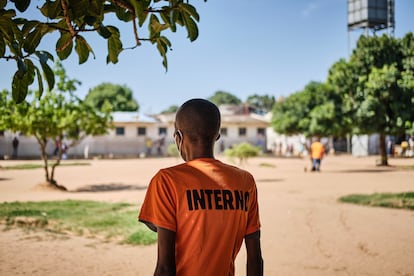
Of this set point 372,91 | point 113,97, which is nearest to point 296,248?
point 372,91

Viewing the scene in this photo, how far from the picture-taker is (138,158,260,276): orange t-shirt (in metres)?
1.74

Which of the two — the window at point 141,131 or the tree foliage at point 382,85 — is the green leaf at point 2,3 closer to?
the tree foliage at point 382,85

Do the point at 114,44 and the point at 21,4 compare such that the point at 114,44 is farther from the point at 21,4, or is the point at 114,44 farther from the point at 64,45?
the point at 21,4

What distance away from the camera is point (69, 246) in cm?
530

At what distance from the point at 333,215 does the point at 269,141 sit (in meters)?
44.1

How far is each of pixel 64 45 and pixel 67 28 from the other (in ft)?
0.33

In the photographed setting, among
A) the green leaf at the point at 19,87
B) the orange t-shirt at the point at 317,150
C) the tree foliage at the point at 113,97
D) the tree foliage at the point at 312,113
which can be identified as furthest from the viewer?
the tree foliage at the point at 113,97

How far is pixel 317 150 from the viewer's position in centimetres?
1612

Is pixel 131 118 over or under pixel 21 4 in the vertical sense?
over

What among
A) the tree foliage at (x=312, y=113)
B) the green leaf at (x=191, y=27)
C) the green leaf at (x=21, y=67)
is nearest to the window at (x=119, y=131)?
the tree foliage at (x=312, y=113)

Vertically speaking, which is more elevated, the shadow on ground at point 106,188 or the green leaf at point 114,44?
the green leaf at point 114,44

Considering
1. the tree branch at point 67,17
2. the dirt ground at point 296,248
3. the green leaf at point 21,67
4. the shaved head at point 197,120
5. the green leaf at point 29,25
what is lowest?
the dirt ground at point 296,248

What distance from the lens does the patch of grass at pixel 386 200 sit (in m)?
8.60

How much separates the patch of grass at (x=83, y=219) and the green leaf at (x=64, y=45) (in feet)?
11.8
